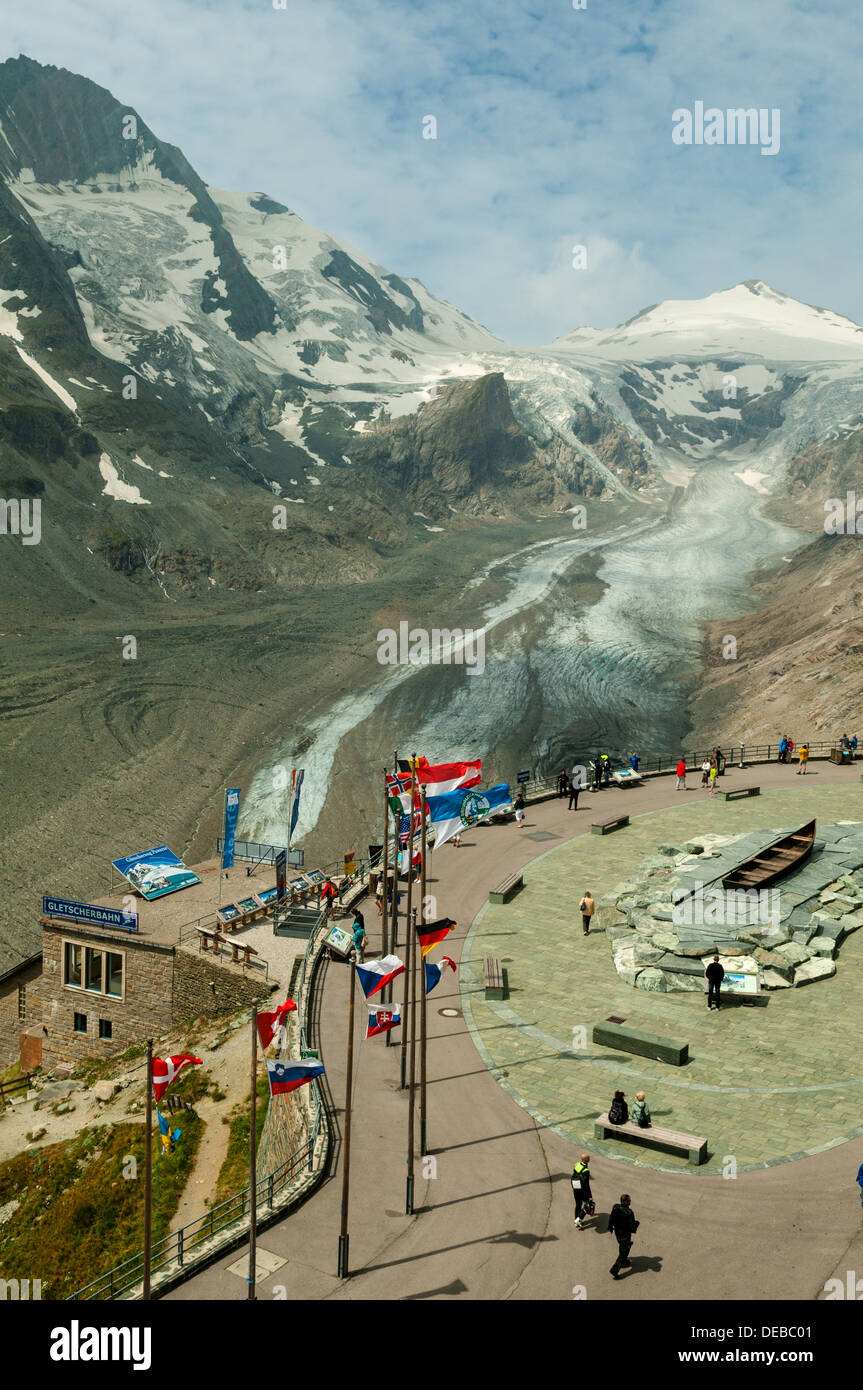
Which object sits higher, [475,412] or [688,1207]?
[475,412]

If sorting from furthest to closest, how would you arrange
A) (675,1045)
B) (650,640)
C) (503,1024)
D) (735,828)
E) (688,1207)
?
(650,640) → (735,828) → (503,1024) → (675,1045) → (688,1207)

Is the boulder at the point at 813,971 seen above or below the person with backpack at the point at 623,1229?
above

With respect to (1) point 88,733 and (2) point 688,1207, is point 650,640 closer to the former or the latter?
(1) point 88,733

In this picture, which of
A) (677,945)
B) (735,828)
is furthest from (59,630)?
(677,945)

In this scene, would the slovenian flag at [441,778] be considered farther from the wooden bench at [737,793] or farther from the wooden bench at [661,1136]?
the wooden bench at [737,793]

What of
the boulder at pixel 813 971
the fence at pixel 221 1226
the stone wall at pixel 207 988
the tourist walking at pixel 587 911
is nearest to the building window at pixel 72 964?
the stone wall at pixel 207 988
